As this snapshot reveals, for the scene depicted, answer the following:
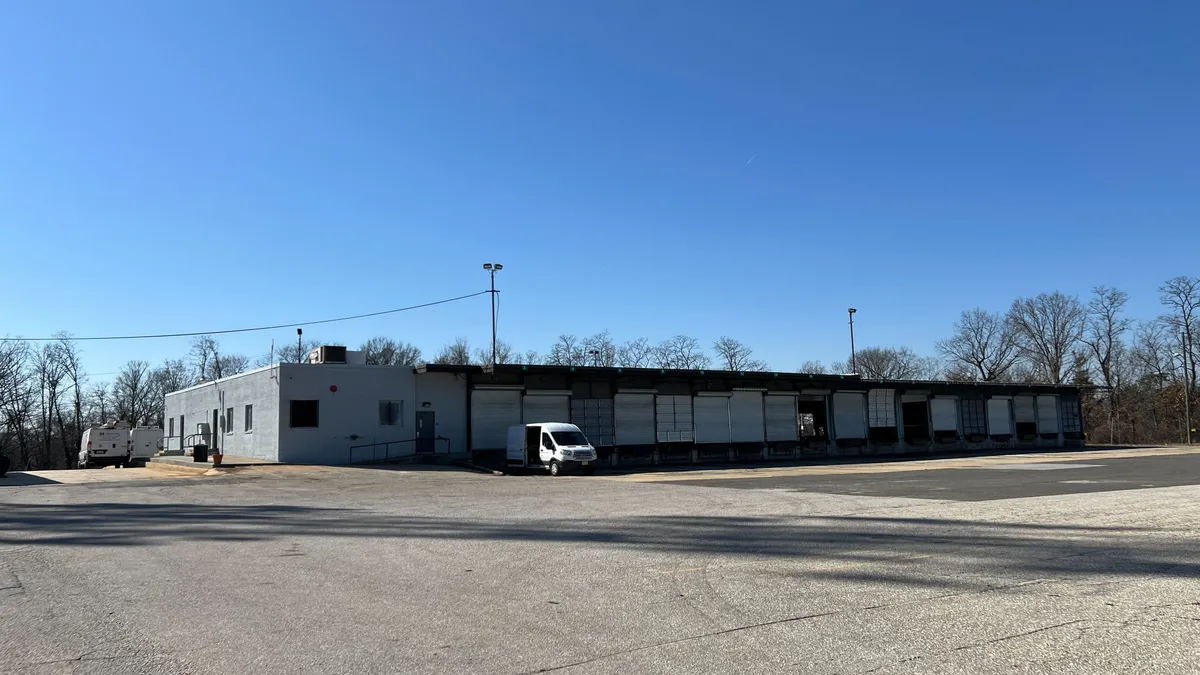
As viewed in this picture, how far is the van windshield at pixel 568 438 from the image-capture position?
34000mm

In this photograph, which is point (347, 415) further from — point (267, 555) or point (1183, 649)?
point (1183, 649)

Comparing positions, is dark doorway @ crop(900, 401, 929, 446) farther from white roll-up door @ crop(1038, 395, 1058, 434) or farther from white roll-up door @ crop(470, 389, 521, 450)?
white roll-up door @ crop(470, 389, 521, 450)

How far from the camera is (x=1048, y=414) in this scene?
5978 centimetres

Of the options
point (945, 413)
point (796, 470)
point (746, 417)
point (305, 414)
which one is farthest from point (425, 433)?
point (945, 413)

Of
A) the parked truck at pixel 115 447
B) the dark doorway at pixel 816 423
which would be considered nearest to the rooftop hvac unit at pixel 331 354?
the parked truck at pixel 115 447

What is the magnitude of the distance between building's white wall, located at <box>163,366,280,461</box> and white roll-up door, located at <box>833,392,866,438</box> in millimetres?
31513

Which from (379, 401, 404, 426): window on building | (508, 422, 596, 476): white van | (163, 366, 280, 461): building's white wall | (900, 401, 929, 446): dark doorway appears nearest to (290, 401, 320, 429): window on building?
(163, 366, 280, 461): building's white wall

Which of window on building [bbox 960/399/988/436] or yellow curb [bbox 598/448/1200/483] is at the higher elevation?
window on building [bbox 960/399/988/436]

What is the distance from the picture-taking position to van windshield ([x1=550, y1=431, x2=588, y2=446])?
34.0 metres

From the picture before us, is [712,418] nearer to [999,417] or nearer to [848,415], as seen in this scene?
[848,415]

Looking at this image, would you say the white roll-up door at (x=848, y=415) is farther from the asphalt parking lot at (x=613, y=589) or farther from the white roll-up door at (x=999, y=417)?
the asphalt parking lot at (x=613, y=589)

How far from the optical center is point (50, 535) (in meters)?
13.2

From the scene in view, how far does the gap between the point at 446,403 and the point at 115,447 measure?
22.8m

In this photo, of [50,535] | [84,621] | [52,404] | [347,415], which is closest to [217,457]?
[347,415]
